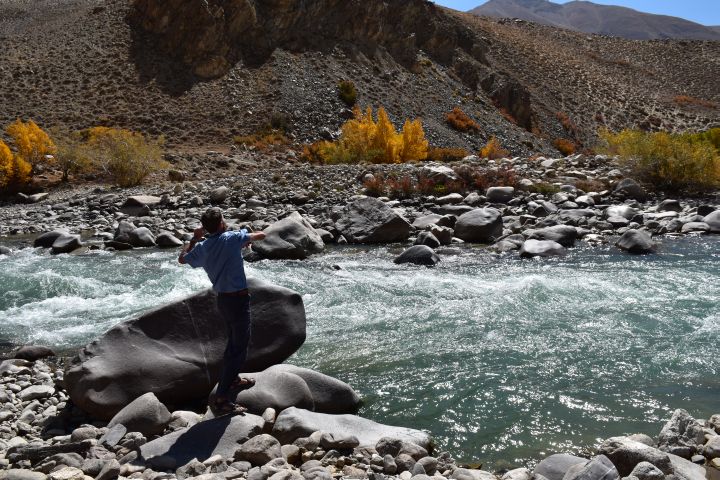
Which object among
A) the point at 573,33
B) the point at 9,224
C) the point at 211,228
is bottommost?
the point at 9,224

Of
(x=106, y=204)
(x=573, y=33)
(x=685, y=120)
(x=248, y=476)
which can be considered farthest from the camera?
(x=573, y=33)

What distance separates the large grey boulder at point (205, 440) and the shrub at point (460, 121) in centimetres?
4491

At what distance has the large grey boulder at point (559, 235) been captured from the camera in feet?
52.0

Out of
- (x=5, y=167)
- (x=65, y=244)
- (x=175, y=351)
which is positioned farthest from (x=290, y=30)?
(x=175, y=351)

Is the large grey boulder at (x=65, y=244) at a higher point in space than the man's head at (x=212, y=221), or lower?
lower

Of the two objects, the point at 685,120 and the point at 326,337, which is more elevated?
the point at 685,120

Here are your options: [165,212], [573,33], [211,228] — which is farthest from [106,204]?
[573,33]

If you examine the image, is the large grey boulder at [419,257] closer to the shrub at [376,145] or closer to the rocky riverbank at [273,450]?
the rocky riverbank at [273,450]

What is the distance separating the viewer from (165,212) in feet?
69.3

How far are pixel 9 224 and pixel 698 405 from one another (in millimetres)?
21302

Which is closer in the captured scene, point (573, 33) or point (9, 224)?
point (9, 224)

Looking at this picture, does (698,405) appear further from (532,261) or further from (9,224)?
(9,224)

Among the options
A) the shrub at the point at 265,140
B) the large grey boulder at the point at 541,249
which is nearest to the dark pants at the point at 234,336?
the large grey boulder at the point at 541,249

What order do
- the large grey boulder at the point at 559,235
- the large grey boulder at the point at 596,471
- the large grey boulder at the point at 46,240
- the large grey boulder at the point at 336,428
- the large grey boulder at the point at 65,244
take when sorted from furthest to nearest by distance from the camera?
the large grey boulder at the point at 46,240 < the large grey boulder at the point at 65,244 < the large grey boulder at the point at 559,235 < the large grey boulder at the point at 336,428 < the large grey boulder at the point at 596,471
